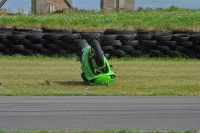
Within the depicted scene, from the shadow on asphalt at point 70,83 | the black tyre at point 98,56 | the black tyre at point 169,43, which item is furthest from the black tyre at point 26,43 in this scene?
the black tyre at point 98,56

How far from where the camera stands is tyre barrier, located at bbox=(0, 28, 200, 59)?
1988cm

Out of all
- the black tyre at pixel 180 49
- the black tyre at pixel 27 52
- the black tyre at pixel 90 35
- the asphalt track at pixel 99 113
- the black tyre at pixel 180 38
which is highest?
the asphalt track at pixel 99 113

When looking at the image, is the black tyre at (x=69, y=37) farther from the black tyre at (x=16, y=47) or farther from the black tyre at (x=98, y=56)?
the black tyre at (x=98, y=56)

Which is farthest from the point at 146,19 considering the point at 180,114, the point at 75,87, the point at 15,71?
the point at 180,114

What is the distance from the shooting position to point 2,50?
2055 centimetres

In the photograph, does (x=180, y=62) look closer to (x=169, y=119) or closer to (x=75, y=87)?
(x=75, y=87)

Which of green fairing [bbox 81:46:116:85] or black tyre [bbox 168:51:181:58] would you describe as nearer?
green fairing [bbox 81:46:116:85]

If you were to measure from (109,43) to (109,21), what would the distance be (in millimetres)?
5175

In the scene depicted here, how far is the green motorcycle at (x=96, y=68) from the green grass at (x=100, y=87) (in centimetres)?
20

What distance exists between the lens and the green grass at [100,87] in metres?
12.9

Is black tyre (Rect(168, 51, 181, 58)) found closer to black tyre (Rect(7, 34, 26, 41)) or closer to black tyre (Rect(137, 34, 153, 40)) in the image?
black tyre (Rect(137, 34, 153, 40))

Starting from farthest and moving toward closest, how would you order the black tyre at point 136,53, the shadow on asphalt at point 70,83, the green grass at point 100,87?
the black tyre at point 136,53 < the shadow on asphalt at point 70,83 < the green grass at point 100,87

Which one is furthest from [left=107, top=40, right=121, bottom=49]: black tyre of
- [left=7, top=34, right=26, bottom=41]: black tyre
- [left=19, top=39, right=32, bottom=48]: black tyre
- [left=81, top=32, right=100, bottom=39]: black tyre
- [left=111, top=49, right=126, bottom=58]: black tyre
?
[left=7, top=34, right=26, bottom=41]: black tyre

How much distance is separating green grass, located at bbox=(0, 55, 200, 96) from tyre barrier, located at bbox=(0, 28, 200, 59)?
0.27 metres
